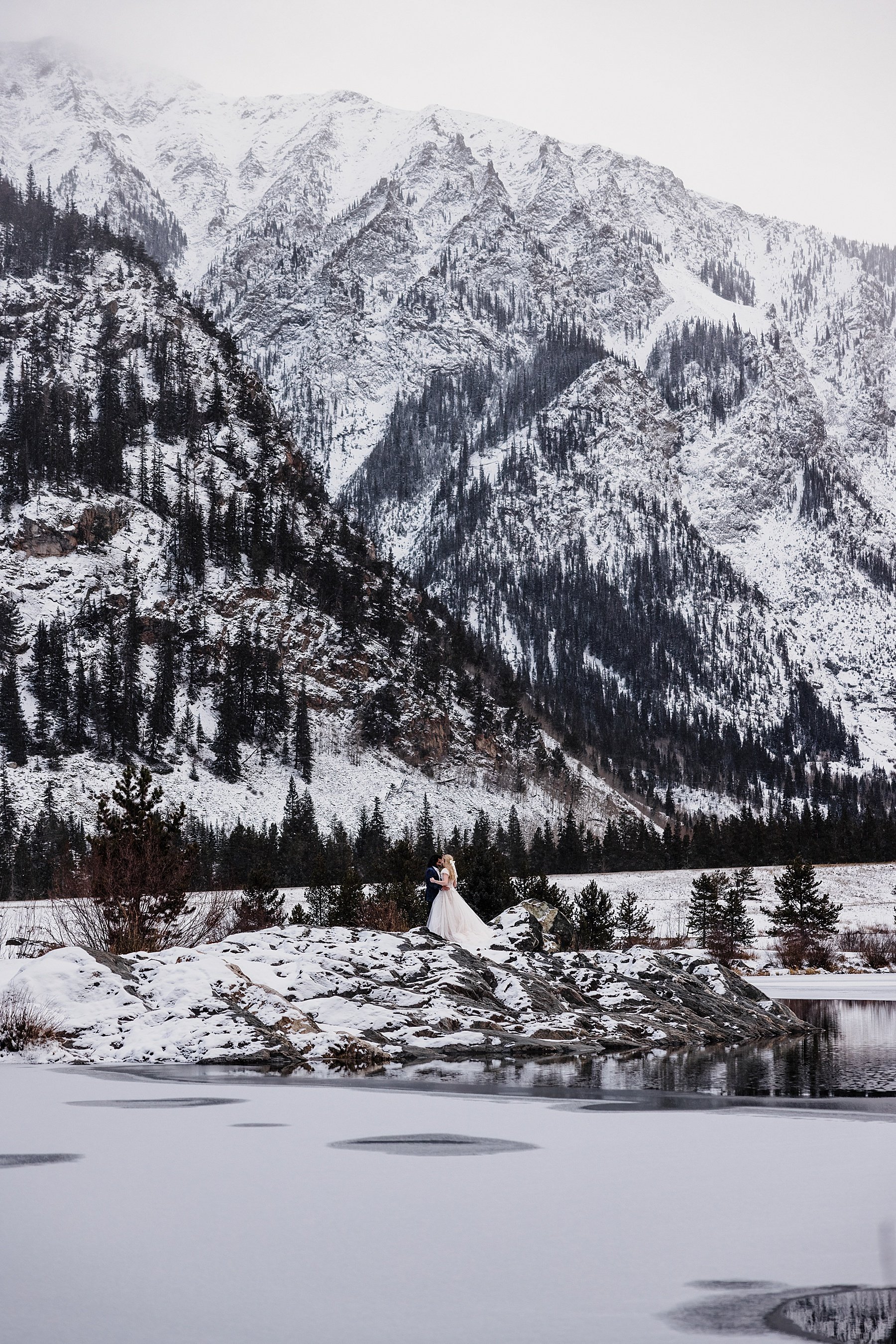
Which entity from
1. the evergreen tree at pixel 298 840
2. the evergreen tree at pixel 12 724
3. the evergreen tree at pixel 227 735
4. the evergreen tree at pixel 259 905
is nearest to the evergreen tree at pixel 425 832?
the evergreen tree at pixel 298 840

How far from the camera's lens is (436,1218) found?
20.8 feet

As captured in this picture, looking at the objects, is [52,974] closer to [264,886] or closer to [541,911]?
[541,911]

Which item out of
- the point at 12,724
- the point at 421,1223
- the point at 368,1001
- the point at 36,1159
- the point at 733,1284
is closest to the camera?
the point at 733,1284

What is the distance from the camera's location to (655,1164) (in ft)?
26.1

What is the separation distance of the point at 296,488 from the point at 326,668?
26.6m

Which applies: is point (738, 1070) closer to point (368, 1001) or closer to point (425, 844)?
point (368, 1001)

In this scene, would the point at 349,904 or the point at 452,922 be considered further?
the point at 349,904

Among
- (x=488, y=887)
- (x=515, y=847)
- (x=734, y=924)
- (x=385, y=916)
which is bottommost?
(x=734, y=924)

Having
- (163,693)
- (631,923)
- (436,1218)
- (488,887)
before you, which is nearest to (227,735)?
(163,693)

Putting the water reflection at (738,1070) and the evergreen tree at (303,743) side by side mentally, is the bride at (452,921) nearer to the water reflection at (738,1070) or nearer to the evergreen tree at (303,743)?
the water reflection at (738,1070)

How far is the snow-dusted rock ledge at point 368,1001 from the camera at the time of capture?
15.1m

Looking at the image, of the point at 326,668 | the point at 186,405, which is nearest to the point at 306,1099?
the point at 326,668

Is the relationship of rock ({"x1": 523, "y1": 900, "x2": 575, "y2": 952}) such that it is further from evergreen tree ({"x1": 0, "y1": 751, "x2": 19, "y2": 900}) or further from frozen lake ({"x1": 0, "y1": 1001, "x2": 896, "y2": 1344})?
evergreen tree ({"x1": 0, "y1": 751, "x2": 19, "y2": 900})

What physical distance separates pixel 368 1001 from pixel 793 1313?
12.6 metres
